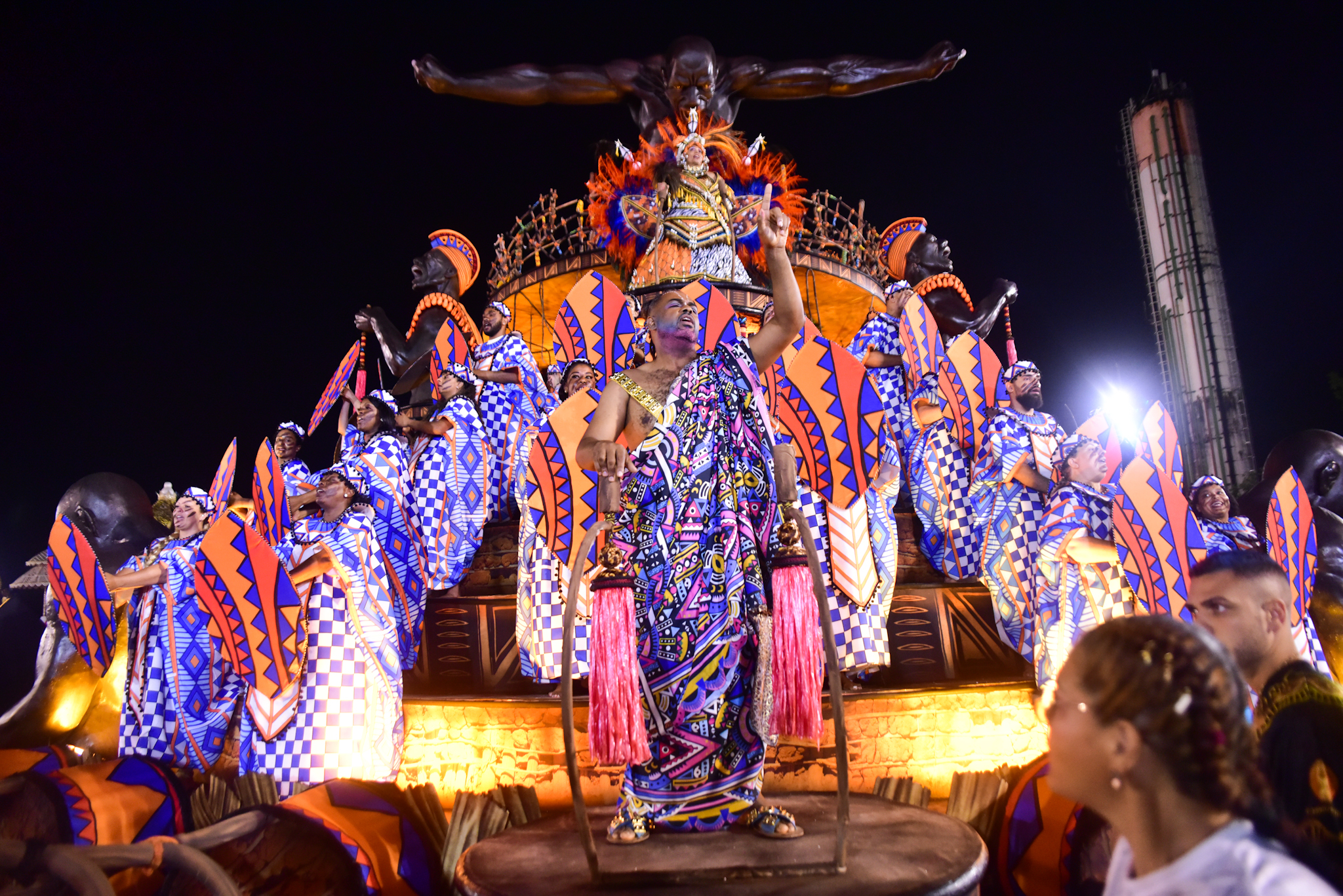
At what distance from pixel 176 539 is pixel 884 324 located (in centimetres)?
544

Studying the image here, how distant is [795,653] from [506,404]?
4.41 meters

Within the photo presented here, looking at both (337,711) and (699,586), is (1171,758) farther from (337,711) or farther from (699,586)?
(337,711)

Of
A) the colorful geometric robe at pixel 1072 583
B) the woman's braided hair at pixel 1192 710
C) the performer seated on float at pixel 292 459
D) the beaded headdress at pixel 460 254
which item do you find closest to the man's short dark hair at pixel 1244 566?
the woman's braided hair at pixel 1192 710

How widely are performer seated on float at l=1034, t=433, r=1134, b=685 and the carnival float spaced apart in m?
0.08

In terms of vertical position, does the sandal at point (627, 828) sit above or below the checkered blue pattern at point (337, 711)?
below

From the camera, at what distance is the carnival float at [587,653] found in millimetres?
2598

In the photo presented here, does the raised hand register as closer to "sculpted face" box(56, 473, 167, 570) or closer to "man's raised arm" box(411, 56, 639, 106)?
"sculpted face" box(56, 473, 167, 570)

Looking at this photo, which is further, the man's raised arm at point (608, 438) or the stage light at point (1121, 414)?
the stage light at point (1121, 414)

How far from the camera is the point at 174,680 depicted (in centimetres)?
450

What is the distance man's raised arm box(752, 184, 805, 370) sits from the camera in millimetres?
2631

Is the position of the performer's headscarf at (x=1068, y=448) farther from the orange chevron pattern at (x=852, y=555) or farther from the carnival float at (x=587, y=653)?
the orange chevron pattern at (x=852, y=555)

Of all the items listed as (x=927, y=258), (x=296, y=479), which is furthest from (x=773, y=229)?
(x=927, y=258)

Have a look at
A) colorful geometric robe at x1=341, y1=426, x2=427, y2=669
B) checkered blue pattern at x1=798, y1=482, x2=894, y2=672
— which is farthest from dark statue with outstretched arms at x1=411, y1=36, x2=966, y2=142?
checkered blue pattern at x1=798, y1=482, x2=894, y2=672

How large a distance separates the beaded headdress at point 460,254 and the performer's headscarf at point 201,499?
382 cm
